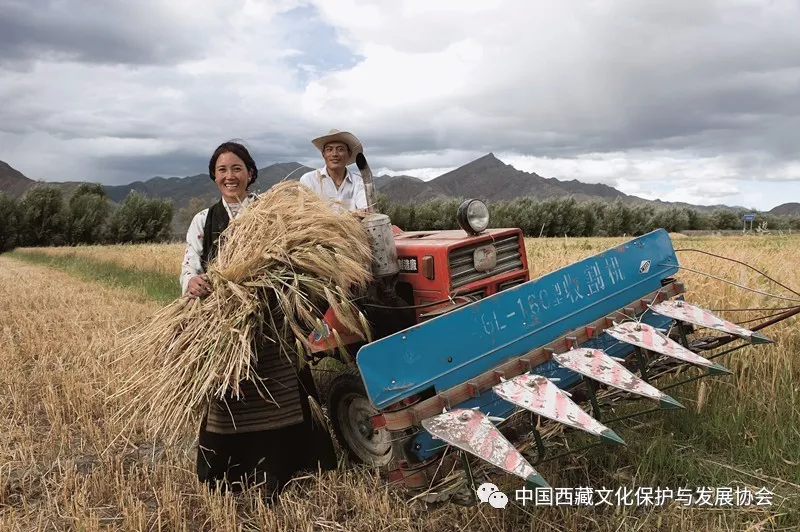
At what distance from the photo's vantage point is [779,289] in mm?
5516

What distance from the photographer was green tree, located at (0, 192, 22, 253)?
37625 millimetres

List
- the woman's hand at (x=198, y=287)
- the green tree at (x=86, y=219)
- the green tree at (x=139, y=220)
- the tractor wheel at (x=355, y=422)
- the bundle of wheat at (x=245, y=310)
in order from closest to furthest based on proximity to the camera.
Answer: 1. the bundle of wheat at (x=245, y=310)
2. the woman's hand at (x=198, y=287)
3. the tractor wheel at (x=355, y=422)
4. the green tree at (x=86, y=219)
5. the green tree at (x=139, y=220)

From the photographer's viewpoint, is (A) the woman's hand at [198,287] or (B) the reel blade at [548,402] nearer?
(B) the reel blade at [548,402]

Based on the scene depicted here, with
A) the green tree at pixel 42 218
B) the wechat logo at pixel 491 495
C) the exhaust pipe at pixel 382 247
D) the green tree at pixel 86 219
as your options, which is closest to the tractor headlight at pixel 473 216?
the exhaust pipe at pixel 382 247

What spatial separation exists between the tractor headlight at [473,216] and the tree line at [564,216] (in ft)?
102

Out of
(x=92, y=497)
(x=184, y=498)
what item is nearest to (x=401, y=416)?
(x=184, y=498)

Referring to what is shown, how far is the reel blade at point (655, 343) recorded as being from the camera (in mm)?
3010

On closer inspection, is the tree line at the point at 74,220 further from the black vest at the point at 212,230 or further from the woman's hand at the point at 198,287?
the woman's hand at the point at 198,287

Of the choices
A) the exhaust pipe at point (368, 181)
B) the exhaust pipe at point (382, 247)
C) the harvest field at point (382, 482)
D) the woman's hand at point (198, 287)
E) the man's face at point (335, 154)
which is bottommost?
the harvest field at point (382, 482)

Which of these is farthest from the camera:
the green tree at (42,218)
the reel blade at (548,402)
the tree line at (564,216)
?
the green tree at (42,218)

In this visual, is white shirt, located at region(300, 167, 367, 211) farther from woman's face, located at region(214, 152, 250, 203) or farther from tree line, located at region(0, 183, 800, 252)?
tree line, located at region(0, 183, 800, 252)

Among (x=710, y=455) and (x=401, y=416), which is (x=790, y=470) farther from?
(x=401, y=416)

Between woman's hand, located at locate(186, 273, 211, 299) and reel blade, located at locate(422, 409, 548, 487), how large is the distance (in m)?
1.51

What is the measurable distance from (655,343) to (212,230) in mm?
2712
